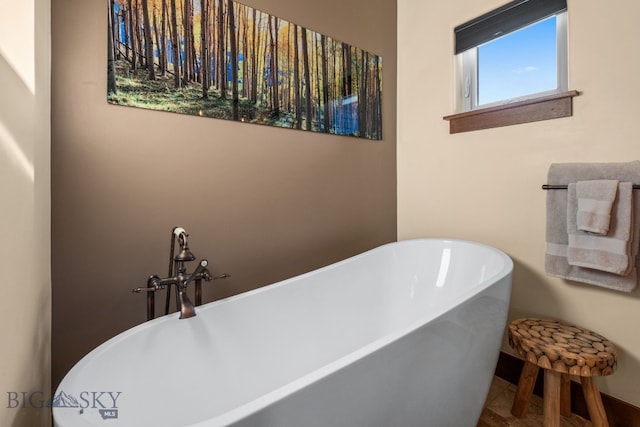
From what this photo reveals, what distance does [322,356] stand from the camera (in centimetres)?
128

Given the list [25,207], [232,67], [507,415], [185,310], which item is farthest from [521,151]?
[25,207]

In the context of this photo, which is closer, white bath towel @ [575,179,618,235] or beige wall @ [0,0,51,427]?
beige wall @ [0,0,51,427]

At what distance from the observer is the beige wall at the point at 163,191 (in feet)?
3.54


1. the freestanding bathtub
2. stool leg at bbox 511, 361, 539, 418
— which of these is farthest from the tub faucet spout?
stool leg at bbox 511, 361, 539, 418

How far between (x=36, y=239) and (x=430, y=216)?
6.38 feet

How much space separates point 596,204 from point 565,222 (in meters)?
0.16

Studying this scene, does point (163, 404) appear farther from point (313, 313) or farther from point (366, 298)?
point (366, 298)

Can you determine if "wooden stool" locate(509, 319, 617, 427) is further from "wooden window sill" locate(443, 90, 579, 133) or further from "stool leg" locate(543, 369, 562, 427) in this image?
"wooden window sill" locate(443, 90, 579, 133)

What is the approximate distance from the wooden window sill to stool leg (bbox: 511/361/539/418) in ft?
3.83

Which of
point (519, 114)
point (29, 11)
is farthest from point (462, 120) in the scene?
point (29, 11)

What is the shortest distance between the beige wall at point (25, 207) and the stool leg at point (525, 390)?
1.70 m

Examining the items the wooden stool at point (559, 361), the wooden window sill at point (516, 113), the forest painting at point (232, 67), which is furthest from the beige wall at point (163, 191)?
the wooden stool at point (559, 361)

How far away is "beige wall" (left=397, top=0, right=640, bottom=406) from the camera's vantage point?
118 cm

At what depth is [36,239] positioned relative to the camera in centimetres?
85
